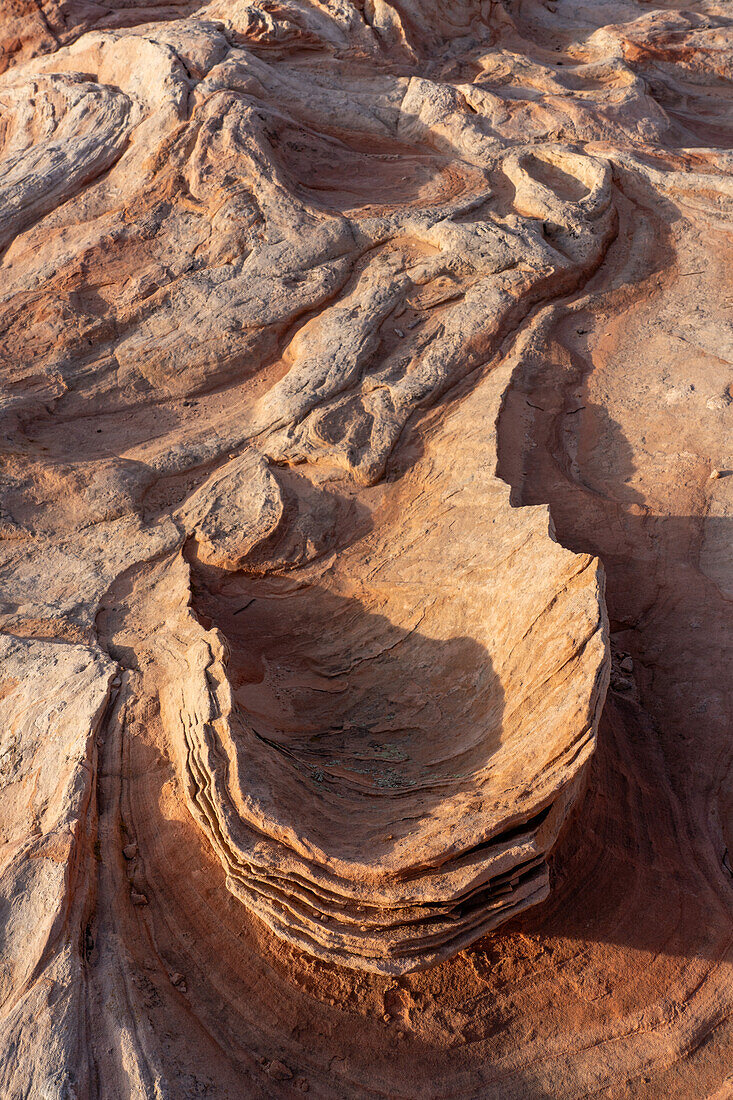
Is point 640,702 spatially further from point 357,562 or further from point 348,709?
point 357,562

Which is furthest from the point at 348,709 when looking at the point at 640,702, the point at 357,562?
the point at 640,702

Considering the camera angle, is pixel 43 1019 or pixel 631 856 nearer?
pixel 43 1019

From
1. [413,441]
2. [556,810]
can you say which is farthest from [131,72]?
[556,810]

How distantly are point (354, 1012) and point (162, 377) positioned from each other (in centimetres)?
575

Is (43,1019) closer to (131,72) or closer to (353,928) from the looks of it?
(353,928)

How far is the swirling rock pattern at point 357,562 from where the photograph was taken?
381 cm

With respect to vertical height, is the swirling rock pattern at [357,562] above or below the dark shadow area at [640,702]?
above

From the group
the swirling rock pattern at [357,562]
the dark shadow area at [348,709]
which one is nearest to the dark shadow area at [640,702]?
the swirling rock pattern at [357,562]

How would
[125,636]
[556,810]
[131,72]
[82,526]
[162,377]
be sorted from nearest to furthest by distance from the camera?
[556,810] < [125,636] < [82,526] < [162,377] < [131,72]

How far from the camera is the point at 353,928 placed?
3.68 metres

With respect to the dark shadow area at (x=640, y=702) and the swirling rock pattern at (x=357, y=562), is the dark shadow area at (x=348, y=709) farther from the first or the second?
the dark shadow area at (x=640, y=702)

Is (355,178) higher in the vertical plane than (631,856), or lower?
higher

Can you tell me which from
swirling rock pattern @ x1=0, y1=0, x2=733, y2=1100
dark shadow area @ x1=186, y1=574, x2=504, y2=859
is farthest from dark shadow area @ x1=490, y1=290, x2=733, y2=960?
dark shadow area @ x1=186, y1=574, x2=504, y2=859

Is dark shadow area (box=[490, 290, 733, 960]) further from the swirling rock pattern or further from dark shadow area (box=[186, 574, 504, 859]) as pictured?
dark shadow area (box=[186, 574, 504, 859])
